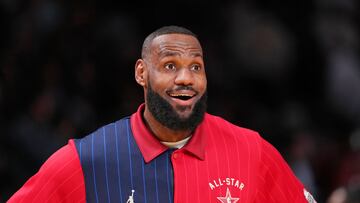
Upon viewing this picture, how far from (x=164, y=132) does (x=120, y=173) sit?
1.02 feet

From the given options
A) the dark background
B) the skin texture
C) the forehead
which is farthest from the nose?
the dark background

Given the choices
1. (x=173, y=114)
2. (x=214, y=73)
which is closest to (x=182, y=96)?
(x=173, y=114)

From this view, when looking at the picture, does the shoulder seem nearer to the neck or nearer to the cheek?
the neck

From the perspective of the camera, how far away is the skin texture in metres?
4.44

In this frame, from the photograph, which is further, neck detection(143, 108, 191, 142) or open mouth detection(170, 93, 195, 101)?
neck detection(143, 108, 191, 142)

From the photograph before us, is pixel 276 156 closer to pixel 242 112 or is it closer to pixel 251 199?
pixel 251 199

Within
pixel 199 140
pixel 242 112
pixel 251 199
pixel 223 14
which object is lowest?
pixel 251 199

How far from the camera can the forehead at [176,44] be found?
14.6ft

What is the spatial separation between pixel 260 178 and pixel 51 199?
99cm

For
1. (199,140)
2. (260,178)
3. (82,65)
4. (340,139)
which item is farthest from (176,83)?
(340,139)

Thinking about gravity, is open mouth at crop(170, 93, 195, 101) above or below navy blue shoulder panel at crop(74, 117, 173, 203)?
above

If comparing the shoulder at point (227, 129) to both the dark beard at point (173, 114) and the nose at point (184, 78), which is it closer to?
the dark beard at point (173, 114)

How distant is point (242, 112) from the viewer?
8750 millimetres

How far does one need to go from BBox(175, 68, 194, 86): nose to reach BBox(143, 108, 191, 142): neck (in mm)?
259
